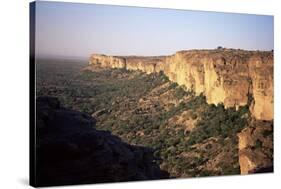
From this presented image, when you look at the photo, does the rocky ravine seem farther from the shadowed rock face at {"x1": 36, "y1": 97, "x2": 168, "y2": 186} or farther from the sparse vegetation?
the shadowed rock face at {"x1": 36, "y1": 97, "x2": 168, "y2": 186}

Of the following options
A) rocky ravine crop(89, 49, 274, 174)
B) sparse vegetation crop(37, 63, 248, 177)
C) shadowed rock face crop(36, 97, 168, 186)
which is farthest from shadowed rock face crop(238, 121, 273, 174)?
shadowed rock face crop(36, 97, 168, 186)

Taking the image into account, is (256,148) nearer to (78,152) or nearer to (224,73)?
(224,73)

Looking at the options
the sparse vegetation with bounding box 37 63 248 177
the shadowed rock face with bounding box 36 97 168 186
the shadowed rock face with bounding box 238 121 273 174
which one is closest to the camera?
the shadowed rock face with bounding box 36 97 168 186

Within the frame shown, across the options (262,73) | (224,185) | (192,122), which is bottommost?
(224,185)

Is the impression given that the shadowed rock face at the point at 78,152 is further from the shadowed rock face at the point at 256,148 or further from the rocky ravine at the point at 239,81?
the shadowed rock face at the point at 256,148

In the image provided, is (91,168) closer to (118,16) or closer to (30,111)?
(30,111)

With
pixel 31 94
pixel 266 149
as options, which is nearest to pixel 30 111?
pixel 31 94

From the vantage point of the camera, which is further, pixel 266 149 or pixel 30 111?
pixel 266 149
